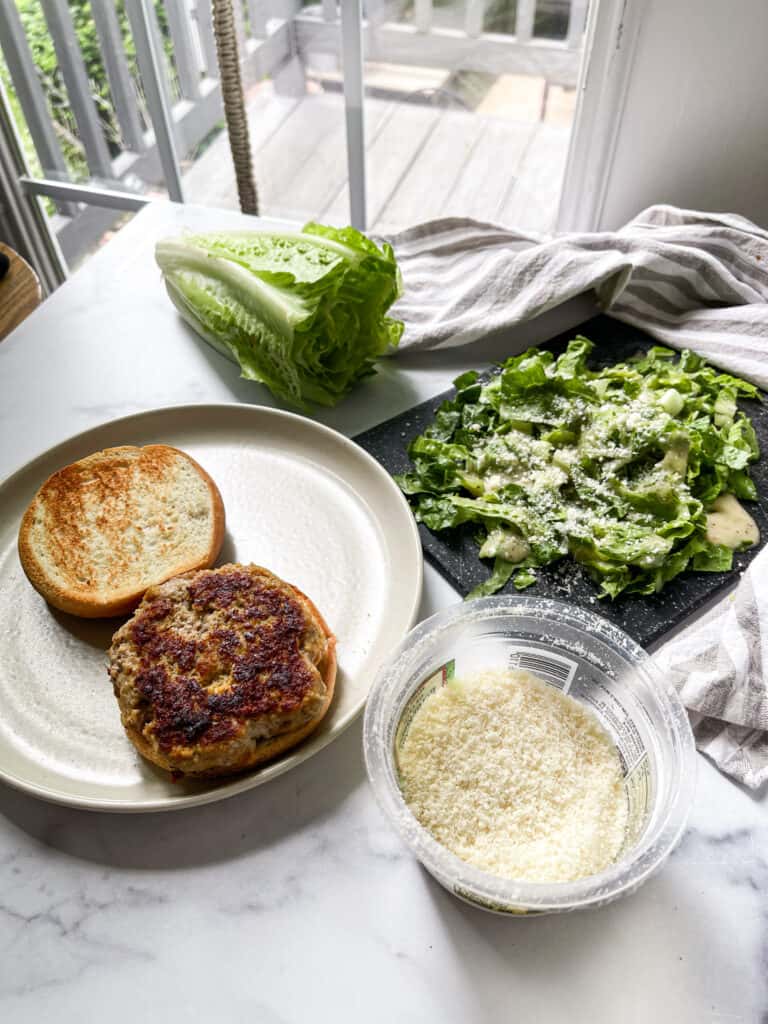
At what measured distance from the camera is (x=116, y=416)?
1443 millimetres

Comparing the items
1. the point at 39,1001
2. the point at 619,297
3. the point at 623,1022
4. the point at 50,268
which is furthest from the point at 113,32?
the point at 623,1022

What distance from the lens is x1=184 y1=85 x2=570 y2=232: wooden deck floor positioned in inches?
109

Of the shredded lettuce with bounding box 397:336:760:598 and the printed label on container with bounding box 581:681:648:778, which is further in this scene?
the shredded lettuce with bounding box 397:336:760:598

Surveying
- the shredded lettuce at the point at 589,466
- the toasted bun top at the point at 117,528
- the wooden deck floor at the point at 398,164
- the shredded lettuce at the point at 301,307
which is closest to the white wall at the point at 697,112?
the shredded lettuce at the point at 589,466

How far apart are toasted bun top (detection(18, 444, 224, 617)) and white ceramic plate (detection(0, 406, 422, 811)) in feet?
0.19

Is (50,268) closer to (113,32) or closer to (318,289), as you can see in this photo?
(113,32)

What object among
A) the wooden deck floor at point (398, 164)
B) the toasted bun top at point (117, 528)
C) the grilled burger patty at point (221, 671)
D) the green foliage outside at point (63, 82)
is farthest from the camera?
the wooden deck floor at point (398, 164)

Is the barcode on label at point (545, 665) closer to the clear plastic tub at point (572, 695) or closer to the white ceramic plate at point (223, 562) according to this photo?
the clear plastic tub at point (572, 695)

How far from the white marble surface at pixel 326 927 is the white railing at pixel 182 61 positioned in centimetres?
187

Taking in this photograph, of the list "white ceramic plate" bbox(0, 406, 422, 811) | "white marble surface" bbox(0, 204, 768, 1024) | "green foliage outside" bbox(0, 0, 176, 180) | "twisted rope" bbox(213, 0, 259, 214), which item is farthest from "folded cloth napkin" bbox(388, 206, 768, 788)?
"green foliage outside" bbox(0, 0, 176, 180)

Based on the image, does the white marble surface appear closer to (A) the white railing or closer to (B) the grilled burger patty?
(B) the grilled burger patty

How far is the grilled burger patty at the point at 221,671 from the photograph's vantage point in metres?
0.88

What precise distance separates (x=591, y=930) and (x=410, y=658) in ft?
1.07

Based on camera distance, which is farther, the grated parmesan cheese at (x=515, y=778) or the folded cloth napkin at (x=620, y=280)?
the folded cloth napkin at (x=620, y=280)
